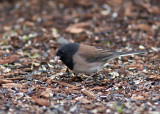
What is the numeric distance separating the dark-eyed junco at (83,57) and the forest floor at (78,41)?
198mm

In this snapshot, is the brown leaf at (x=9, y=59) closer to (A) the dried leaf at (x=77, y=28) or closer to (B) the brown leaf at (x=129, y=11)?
(A) the dried leaf at (x=77, y=28)

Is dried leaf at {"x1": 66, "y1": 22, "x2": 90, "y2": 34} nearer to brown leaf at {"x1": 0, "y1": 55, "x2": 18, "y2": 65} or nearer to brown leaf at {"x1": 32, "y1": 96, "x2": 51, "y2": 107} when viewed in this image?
brown leaf at {"x1": 0, "y1": 55, "x2": 18, "y2": 65}

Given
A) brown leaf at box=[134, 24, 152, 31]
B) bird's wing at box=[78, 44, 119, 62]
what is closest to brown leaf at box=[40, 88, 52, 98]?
bird's wing at box=[78, 44, 119, 62]

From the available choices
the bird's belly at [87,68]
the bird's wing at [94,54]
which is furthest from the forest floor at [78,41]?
the bird's wing at [94,54]

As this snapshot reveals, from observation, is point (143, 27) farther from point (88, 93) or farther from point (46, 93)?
point (46, 93)

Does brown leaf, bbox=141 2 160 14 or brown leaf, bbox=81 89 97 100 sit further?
brown leaf, bbox=141 2 160 14

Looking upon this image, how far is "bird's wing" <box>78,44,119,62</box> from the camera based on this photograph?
3.79 m

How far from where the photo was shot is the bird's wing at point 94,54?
379 centimetres

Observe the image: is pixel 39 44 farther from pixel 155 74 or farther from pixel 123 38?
pixel 155 74

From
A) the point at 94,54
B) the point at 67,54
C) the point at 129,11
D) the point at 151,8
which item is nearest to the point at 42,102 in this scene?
the point at 67,54

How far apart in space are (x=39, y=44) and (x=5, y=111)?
2306mm

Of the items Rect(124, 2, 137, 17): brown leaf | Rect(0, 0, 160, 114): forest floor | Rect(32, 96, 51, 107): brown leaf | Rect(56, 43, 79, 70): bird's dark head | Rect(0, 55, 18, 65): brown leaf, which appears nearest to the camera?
Rect(32, 96, 51, 107): brown leaf

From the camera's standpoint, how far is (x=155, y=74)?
391 centimetres

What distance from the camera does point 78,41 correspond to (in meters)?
5.23
